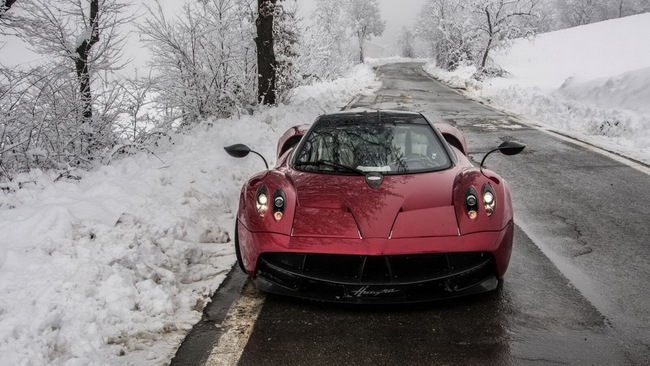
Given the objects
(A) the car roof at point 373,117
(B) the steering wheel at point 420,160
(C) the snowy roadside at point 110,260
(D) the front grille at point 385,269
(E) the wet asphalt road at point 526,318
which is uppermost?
(A) the car roof at point 373,117

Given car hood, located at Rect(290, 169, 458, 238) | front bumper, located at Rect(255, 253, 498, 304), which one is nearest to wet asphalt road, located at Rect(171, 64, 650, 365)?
front bumper, located at Rect(255, 253, 498, 304)

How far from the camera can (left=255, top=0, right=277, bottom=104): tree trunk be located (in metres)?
11.1

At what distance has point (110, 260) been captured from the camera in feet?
11.8

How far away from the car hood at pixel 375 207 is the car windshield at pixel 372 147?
0.24 m

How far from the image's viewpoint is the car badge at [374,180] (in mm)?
3539

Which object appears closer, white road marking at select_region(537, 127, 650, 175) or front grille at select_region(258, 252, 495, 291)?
front grille at select_region(258, 252, 495, 291)

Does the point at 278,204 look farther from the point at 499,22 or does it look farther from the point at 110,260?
the point at 499,22

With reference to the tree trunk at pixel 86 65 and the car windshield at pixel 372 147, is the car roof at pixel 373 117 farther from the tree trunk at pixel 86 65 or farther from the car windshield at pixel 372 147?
the tree trunk at pixel 86 65

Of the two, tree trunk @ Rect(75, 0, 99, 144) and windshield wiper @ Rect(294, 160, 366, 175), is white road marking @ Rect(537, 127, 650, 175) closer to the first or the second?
windshield wiper @ Rect(294, 160, 366, 175)

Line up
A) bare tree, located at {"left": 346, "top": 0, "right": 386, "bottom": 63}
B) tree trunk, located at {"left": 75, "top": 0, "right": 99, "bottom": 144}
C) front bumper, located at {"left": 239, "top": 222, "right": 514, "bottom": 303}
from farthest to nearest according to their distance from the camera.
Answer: bare tree, located at {"left": 346, "top": 0, "right": 386, "bottom": 63}, tree trunk, located at {"left": 75, "top": 0, "right": 99, "bottom": 144}, front bumper, located at {"left": 239, "top": 222, "right": 514, "bottom": 303}

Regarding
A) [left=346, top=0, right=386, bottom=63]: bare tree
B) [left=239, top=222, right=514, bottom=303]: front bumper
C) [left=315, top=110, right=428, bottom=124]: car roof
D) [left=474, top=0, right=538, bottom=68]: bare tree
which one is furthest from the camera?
[left=346, top=0, right=386, bottom=63]: bare tree

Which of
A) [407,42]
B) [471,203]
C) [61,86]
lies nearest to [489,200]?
[471,203]

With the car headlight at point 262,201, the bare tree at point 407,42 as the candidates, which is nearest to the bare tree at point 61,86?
the car headlight at point 262,201

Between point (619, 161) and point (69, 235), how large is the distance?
7.54 meters
